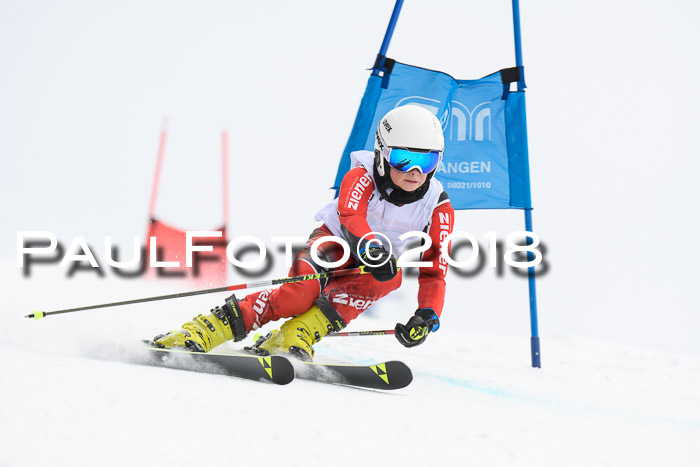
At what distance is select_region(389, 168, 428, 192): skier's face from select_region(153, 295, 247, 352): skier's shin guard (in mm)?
1066

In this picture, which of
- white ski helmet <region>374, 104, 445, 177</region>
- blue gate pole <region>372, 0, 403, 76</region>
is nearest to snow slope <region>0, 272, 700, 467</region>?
white ski helmet <region>374, 104, 445, 177</region>

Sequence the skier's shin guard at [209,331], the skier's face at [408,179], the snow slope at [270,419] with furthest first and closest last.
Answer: the skier's face at [408,179] → the skier's shin guard at [209,331] → the snow slope at [270,419]

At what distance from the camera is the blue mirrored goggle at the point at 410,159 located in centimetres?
327

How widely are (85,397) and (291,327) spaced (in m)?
1.56

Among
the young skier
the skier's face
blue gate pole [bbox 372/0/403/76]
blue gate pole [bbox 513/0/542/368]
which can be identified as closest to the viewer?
the young skier

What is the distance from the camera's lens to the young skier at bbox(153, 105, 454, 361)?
3.19 m

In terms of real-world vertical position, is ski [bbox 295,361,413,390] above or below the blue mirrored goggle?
below

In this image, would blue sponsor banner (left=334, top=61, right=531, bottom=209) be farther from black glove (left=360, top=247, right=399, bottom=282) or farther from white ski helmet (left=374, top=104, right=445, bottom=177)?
black glove (left=360, top=247, right=399, bottom=282)

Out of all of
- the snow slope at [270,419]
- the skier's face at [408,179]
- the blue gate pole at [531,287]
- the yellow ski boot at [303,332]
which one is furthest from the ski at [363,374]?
the blue gate pole at [531,287]

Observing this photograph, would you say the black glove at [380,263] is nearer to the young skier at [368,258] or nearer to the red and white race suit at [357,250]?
the young skier at [368,258]

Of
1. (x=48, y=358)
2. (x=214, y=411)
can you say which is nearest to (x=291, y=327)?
(x=48, y=358)

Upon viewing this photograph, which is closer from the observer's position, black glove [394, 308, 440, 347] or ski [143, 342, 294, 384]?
ski [143, 342, 294, 384]

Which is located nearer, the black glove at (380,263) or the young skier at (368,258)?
the black glove at (380,263)

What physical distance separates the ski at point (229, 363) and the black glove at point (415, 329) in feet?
2.52
